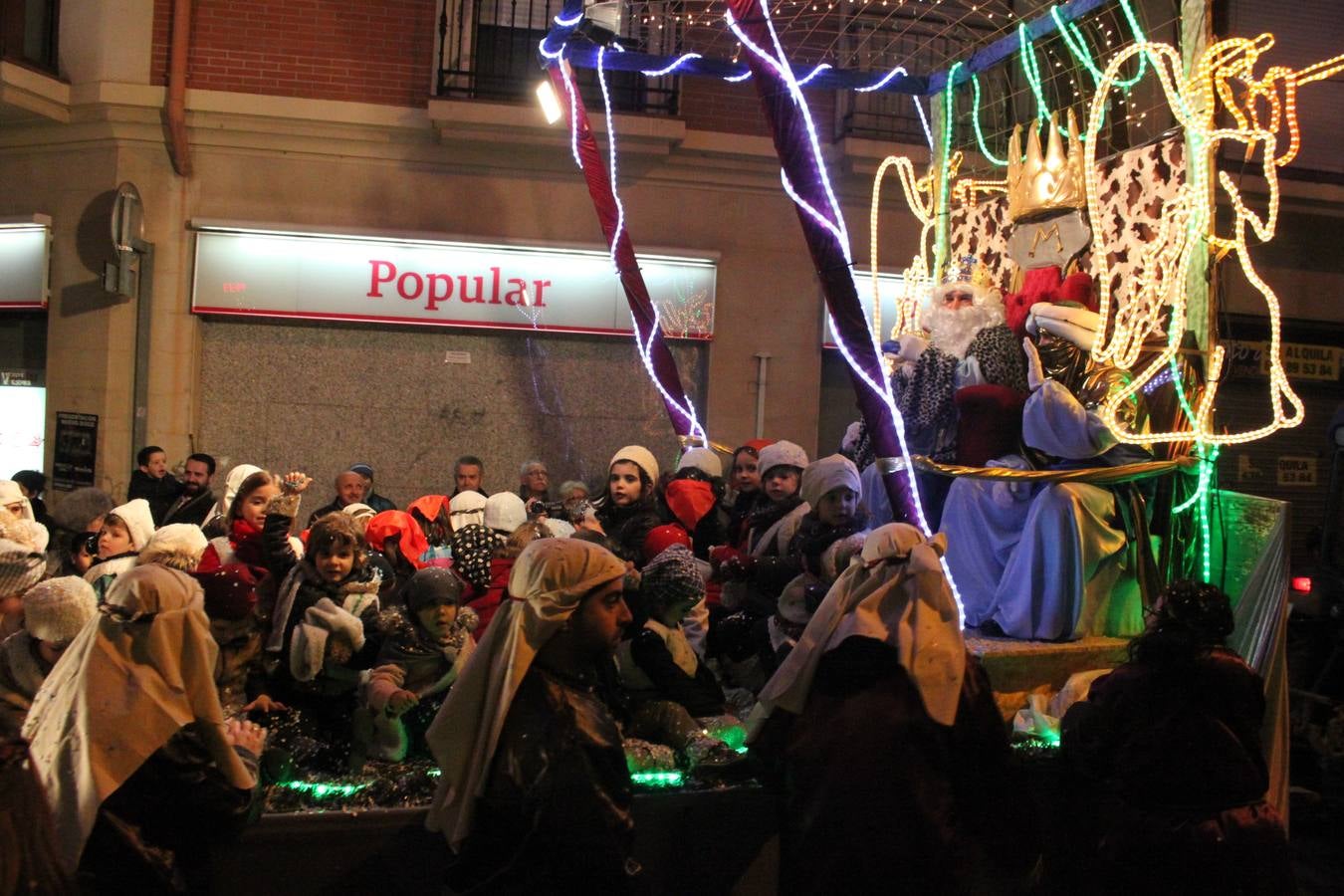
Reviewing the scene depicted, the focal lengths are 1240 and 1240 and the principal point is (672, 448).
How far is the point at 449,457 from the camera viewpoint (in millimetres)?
10695

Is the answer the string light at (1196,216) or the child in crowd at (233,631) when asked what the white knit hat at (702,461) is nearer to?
the string light at (1196,216)

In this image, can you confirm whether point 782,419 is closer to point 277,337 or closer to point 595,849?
point 277,337

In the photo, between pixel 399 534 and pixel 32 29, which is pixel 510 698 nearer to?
pixel 399 534

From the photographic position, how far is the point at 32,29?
409 inches

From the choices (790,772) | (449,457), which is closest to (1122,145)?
(790,772)

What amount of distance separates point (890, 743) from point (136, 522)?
363 centimetres

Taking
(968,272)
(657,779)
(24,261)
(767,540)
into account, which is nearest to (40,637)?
(657,779)

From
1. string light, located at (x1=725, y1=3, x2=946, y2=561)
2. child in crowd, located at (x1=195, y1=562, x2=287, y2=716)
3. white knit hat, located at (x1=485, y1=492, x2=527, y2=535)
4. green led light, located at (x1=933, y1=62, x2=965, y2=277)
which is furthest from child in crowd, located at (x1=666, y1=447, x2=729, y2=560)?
child in crowd, located at (x1=195, y1=562, x2=287, y2=716)

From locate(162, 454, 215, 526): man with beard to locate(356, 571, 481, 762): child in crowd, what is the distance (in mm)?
3987

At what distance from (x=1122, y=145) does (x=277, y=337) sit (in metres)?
7.04

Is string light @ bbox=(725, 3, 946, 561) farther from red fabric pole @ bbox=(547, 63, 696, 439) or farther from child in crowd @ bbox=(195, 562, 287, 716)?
red fabric pole @ bbox=(547, 63, 696, 439)

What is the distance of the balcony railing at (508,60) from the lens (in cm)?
1041

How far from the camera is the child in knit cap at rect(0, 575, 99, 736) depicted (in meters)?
3.30

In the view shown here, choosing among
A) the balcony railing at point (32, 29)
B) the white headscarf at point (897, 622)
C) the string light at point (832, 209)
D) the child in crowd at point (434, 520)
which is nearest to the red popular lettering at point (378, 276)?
the balcony railing at point (32, 29)
